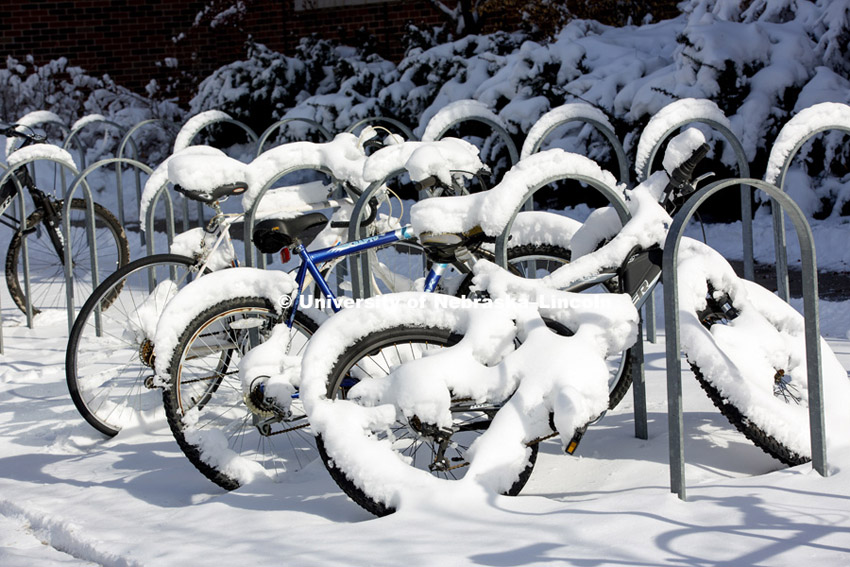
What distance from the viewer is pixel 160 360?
12.0ft

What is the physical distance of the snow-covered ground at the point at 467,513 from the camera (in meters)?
2.57

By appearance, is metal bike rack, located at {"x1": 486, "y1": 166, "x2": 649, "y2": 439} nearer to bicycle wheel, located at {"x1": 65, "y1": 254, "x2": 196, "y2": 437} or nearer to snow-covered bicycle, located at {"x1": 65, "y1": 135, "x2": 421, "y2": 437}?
snow-covered bicycle, located at {"x1": 65, "y1": 135, "x2": 421, "y2": 437}

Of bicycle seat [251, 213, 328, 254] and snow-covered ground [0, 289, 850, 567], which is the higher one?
bicycle seat [251, 213, 328, 254]

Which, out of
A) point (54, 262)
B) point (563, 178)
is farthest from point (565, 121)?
point (54, 262)

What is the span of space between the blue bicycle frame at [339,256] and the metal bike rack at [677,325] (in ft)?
3.74

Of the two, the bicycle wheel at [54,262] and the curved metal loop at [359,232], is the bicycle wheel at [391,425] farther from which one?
the bicycle wheel at [54,262]

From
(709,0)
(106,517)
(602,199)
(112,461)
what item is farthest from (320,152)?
Answer: (709,0)

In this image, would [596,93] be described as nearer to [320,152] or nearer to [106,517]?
[320,152]

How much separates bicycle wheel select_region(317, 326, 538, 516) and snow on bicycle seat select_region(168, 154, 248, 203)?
1.10 m

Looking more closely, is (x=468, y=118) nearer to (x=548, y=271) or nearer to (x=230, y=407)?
(x=548, y=271)

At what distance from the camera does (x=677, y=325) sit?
287cm

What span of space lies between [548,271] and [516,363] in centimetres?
155

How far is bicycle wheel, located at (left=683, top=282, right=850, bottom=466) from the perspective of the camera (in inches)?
122

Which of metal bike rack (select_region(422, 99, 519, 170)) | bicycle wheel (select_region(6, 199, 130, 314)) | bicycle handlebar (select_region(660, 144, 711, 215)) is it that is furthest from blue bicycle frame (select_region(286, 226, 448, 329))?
bicycle wheel (select_region(6, 199, 130, 314))
